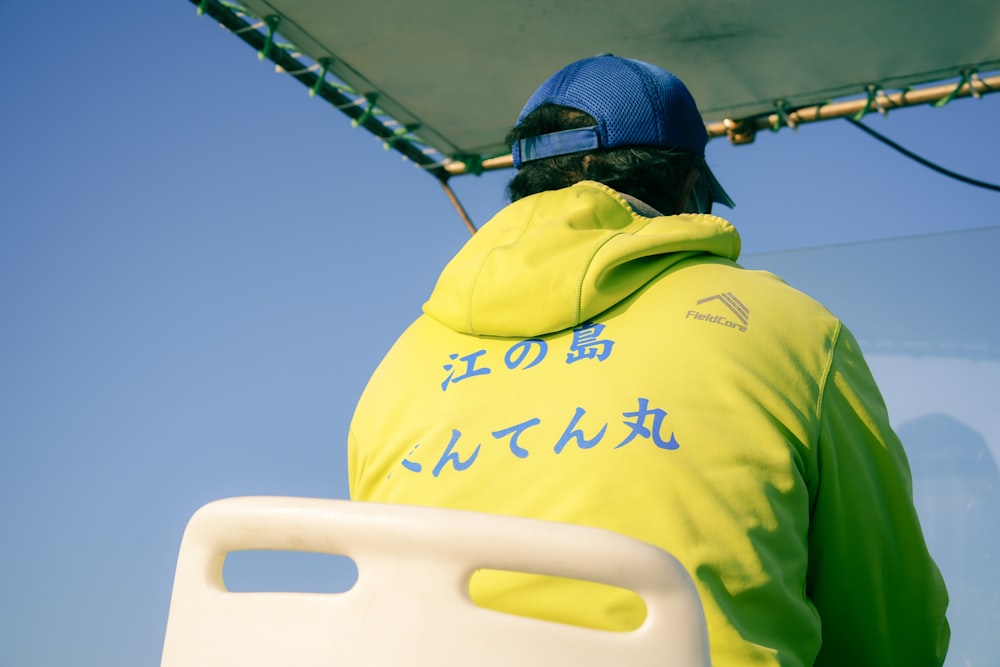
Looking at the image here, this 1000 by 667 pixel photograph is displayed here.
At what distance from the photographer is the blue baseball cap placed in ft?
5.27

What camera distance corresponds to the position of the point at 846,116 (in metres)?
3.21

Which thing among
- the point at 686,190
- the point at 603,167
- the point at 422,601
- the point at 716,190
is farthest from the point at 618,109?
the point at 422,601

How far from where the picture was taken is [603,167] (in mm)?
1597

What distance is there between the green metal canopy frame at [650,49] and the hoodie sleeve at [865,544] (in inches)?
73.9

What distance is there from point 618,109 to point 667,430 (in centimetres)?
70

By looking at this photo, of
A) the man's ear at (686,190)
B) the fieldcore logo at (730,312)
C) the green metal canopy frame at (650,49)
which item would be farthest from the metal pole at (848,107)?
the fieldcore logo at (730,312)

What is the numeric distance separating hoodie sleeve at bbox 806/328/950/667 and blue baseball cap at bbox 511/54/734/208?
53cm

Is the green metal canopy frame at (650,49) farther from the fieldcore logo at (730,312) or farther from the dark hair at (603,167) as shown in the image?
the fieldcore logo at (730,312)

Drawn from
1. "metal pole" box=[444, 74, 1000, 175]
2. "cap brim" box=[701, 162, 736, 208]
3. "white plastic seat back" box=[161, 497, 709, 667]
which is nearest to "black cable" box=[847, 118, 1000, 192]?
"metal pole" box=[444, 74, 1000, 175]

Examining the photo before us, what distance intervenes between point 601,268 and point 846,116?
2.32m

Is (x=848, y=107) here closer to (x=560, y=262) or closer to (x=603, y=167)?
(x=603, y=167)

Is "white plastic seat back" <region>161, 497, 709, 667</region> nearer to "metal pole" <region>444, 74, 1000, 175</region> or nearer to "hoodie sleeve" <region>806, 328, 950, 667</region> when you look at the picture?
"hoodie sleeve" <region>806, 328, 950, 667</region>

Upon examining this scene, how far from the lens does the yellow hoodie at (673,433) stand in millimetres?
1064

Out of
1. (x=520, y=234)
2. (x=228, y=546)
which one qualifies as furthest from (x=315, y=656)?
(x=520, y=234)
